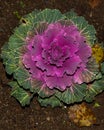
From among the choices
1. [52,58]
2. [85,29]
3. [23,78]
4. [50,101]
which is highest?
[85,29]

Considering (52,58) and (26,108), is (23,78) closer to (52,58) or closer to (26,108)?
(52,58)

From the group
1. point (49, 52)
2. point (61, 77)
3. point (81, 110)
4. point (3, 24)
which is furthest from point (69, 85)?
point (3, 24)

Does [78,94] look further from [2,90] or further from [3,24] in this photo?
[3,24]

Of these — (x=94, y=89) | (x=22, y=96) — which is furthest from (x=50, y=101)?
(x=94, y=89)

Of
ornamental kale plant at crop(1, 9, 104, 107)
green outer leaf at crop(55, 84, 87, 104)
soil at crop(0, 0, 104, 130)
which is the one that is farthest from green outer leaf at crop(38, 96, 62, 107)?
soil at crop(0, 0, 104, 130)

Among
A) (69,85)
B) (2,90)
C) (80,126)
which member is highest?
(69,85)

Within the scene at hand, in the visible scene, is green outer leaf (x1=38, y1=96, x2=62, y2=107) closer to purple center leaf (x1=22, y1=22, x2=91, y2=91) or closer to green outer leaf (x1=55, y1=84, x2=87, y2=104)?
green outer leaf (x1=55, y1=84, x2=87, y2=104)
